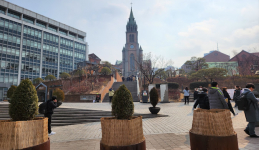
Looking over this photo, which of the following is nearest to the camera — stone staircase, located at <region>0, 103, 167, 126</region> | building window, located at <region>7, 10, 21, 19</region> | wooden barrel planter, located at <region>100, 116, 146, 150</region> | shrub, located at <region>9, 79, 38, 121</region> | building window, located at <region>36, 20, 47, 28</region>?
wooden barrel planter, located at <region>100, 116, 146, 150</region>

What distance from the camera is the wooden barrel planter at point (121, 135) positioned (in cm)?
259

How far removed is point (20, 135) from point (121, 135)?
1.64 m

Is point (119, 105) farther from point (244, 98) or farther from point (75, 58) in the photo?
point (75, 58)

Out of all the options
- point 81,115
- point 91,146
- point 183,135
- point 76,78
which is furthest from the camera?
point 76,78

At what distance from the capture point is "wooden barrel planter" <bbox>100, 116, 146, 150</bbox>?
259cm

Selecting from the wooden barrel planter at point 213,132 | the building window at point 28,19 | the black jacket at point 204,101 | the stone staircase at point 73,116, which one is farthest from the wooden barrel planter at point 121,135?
the building window at point 28,19

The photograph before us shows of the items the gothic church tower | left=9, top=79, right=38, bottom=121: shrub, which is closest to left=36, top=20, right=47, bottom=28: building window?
the gothic church tower

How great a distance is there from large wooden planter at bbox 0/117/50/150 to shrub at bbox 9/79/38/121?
26 centimetres

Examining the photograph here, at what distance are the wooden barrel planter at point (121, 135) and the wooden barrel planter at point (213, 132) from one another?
1.06 meters

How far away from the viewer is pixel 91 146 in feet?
14.7

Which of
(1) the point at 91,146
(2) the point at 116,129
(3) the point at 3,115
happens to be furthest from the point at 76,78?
(2) the point at 116,129

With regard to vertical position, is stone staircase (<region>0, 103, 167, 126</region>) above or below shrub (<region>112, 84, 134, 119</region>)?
below

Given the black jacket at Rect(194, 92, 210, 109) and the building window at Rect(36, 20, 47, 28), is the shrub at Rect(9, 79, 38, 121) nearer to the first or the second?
the black jacket at Rect(194, 92, 210, 109)

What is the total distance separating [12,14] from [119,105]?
179 ft
